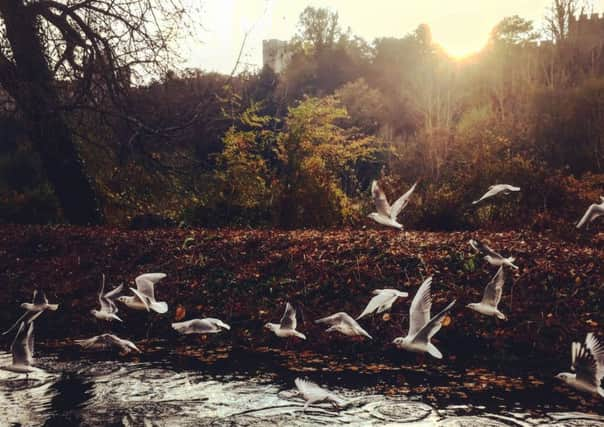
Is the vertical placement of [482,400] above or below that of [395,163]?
below

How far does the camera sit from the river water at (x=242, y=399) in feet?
16.2

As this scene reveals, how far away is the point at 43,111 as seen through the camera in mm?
12273

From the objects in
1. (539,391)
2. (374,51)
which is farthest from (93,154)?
(374,51)

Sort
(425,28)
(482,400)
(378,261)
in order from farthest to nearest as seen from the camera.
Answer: (425,28), (378,261), (482,400)

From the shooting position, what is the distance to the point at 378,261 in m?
9.02

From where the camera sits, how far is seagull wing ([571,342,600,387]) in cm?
451

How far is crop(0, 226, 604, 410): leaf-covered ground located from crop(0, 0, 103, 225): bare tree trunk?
2.26 meters

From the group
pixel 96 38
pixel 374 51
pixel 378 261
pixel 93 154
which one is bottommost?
pixel 378 261

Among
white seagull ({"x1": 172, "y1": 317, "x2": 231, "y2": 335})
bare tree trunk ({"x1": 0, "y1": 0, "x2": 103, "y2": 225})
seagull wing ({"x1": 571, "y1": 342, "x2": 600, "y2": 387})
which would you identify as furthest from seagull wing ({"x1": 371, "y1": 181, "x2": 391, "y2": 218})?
bare tree trunk ({"x1": 0, "y1": 0, "x2": 103, "y2": 225})

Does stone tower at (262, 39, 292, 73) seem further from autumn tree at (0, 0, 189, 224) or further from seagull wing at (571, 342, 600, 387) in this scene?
seagull wing at (571, 342, 600, 387)

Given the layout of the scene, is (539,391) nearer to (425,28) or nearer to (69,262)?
(69,262)

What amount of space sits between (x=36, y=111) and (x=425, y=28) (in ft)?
148

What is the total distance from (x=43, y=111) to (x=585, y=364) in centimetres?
1086

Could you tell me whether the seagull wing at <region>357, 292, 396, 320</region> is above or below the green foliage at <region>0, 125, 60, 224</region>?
below
